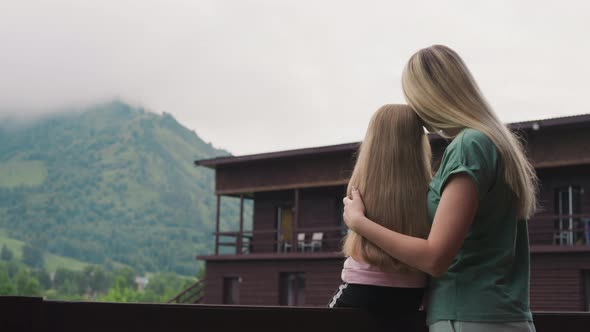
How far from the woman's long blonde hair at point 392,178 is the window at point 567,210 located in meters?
17.3

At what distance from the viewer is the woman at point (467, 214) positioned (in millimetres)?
1949

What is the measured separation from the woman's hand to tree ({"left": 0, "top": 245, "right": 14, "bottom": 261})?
13808cm

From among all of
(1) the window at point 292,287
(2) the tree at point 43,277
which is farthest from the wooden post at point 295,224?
(2) the tree at point 43,277

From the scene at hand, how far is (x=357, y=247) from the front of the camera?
216cm

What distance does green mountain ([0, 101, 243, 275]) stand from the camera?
14050 centimetres

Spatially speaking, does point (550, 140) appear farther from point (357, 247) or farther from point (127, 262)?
point (127, 262)

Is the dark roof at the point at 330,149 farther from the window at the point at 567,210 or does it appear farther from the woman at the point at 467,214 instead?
the woman at the point at 467,214

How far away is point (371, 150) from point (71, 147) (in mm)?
180274

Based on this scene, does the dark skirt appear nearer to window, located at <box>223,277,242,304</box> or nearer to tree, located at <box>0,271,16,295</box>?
window, located at <box>223,277,242,304</box>

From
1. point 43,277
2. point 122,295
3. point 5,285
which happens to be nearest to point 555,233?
point 122,295

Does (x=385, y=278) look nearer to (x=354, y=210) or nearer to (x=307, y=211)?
(x=354, y=210)

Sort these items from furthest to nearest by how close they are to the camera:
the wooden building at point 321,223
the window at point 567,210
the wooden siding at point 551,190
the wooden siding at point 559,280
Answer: the window at point 567,210
the wooden siding at point 551,190
the wooden building at point 321,223
the wooden siding at point 559,280

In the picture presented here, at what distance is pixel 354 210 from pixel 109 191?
6174 inches

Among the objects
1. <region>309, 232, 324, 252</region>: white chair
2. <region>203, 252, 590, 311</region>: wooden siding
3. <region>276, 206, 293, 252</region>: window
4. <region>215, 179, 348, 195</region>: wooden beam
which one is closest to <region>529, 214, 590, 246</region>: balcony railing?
<region>203, 252, 590, 311</region>: wooden siding
